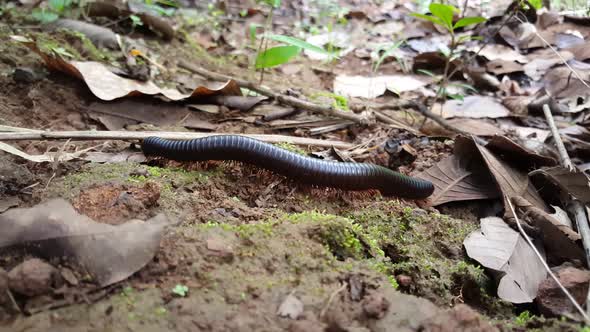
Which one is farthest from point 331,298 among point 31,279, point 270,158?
point 270,158

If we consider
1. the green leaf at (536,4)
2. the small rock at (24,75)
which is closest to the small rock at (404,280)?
the small rock at (24,75)

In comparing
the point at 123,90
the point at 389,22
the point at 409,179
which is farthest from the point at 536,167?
the point at 389,22

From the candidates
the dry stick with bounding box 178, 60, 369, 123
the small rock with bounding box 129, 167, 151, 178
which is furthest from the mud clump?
the dry stick with bounding box 178, 60, 369, 123

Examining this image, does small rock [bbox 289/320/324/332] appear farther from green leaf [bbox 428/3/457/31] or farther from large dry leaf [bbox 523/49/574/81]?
large dry leaf [bbox 523/49/574/81]

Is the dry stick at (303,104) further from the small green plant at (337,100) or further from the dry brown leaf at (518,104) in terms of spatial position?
the dry brown leaf at (518,104)

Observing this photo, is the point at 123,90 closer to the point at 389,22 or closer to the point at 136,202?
the point at 136,202

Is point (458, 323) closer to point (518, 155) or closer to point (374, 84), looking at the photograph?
point (518, 155)
